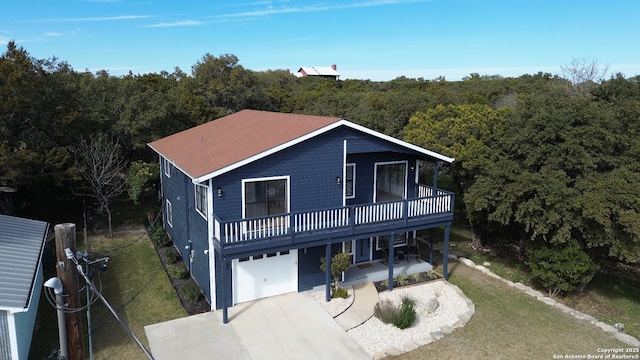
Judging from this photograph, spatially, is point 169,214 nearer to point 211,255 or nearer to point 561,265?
point 211,255

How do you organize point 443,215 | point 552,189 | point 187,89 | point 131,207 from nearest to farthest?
point 552,189 < point 443,215 < point 131,207 < point 187,89

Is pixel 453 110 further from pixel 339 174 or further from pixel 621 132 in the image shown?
pixel 339 174

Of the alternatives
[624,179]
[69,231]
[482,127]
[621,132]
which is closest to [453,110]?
[482,127]

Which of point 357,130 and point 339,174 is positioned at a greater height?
point 357,130

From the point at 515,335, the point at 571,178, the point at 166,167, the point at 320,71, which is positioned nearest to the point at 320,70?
the point at 320,71

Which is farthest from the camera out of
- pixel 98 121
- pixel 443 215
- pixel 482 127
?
pixel 98 121

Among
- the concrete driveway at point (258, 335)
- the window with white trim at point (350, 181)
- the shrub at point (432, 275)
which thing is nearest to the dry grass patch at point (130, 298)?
the concrete driveway at point (258, 335)
